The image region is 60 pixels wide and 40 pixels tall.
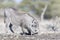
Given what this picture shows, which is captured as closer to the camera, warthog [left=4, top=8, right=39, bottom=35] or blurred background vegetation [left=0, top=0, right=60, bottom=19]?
warthog [left=4, top=8, right=39, bottom=35]

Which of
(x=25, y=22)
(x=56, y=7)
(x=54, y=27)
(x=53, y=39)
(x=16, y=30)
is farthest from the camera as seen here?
(x=56, y=7)

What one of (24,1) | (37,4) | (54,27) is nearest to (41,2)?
(37,4)

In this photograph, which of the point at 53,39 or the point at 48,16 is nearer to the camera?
the point at 53,39

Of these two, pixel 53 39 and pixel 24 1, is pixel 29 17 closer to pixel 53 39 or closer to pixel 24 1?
pixel 53 39

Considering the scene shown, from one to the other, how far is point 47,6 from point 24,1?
328 cm

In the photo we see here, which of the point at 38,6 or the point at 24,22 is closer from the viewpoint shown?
the point at 24,22

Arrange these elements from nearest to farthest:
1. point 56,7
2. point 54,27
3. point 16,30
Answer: point 16,30
point 54,27
point 56,7

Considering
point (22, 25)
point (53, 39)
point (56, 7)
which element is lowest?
point (53, 39)

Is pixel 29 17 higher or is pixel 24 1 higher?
pixel 24 1

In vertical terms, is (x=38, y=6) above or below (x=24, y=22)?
above

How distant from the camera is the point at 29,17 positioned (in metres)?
9.06

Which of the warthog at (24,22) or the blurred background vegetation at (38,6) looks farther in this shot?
the blurred background vegetation at (38,6)

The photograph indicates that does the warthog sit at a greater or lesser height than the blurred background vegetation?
lesser

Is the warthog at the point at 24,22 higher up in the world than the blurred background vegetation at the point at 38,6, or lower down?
lower down
